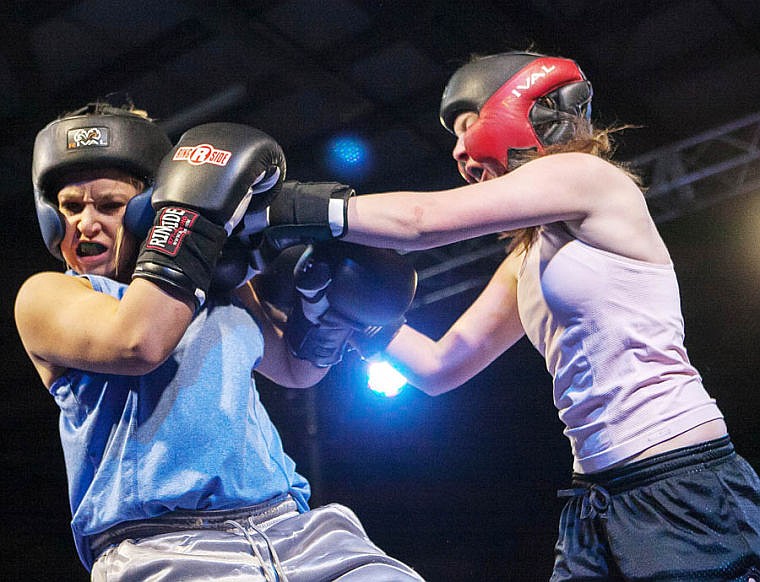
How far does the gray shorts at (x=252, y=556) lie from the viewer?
1346mm

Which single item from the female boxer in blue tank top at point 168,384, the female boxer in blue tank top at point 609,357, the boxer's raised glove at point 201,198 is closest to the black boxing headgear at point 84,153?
the female boxer in blue tank top at point 168,384

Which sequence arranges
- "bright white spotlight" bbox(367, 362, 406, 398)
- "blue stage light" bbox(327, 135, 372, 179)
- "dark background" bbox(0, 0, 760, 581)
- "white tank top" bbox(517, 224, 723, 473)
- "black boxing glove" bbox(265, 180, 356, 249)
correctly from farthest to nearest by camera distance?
"blue stage light" bbox(327, 135, 372, 179) < "dark background" bbox(0, 0, 760, 581) < "bright white spotlight" bbox(367, 362, 406, 398) < "black boxing glove" bbox(265, 180, 356, 249) < "white tank top" bbox(517, 224, 723, 473)

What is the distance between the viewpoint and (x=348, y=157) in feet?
19.8

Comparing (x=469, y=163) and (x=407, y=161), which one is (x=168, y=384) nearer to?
(x=469, y=163)

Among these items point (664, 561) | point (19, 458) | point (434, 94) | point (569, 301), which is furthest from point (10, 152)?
point (664, 561)

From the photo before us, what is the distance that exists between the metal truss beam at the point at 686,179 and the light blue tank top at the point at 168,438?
4.19 meters

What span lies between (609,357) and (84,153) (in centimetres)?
121

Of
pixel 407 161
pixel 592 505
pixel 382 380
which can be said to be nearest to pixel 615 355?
pixel 592 505

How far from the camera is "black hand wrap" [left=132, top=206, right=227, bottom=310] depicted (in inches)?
54.6

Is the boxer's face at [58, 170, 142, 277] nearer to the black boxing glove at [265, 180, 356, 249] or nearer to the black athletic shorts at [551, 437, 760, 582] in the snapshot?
the black boxing glove at [265, 180, 356, 249]

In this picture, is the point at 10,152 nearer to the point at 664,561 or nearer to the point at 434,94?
the point at 434,94

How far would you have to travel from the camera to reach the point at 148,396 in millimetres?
1487

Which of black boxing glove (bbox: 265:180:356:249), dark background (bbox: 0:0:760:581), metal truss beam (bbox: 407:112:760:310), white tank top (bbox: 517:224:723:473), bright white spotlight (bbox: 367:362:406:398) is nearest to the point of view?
white tank top (bbox: 517:224:723:473)

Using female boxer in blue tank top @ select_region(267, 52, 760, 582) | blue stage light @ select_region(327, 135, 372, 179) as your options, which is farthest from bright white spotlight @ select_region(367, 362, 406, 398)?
female boxer in blue tank top @ select_region(267, 52, 760, 582)
